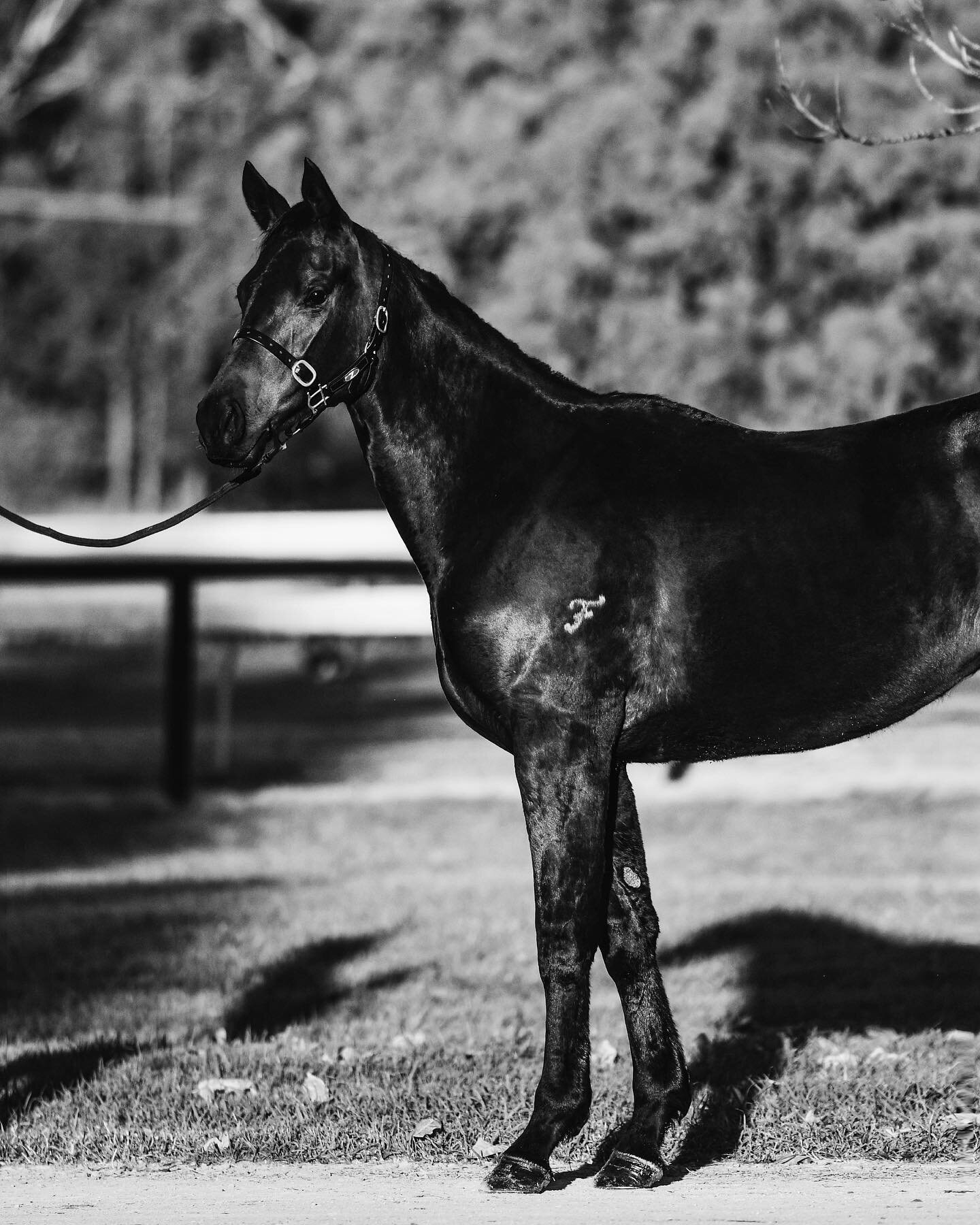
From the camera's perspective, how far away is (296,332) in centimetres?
466

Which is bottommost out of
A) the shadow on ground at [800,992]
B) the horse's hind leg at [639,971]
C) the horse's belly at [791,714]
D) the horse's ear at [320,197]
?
the shadow on ground at [800,992]

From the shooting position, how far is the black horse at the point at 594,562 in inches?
184

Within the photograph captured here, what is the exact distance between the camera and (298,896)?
9492 millimetres

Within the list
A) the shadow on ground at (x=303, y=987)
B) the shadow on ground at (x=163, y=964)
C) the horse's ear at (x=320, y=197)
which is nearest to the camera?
the horse's ear at (x=320, y=197)

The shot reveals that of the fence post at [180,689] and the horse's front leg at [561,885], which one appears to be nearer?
the horse's front leg at [561,885]

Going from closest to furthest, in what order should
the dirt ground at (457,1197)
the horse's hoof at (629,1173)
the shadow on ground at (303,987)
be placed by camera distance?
the dirt ground at (457,1197) < the horse's hoof at (629,1173) < the shadow on ground at (303,987)

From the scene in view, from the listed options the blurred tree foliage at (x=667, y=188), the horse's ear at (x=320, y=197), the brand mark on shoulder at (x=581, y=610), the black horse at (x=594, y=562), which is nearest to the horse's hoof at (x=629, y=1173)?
the black horse at (x=594, y=562)

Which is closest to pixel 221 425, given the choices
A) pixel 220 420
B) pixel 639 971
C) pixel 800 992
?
pixel 220 420

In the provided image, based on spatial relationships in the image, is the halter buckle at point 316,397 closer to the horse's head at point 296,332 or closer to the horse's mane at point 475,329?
the horse's head at point 296,332

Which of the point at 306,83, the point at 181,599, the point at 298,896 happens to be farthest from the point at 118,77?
the point at 298,896

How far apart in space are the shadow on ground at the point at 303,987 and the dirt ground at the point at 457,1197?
A: 1667 mm

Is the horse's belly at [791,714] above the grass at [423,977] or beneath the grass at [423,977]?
above

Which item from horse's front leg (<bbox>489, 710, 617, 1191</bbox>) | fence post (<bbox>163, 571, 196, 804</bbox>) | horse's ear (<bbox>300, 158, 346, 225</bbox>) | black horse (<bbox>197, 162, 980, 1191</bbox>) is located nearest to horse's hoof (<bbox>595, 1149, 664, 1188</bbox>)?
black horse (<bbox>197, 162, 980, 1191</bbox>)

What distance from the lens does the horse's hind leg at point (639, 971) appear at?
4.97 metres
